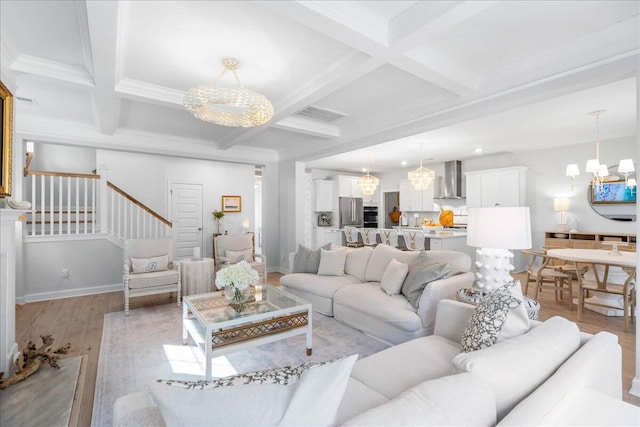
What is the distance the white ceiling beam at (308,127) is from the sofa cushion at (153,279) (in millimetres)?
2599

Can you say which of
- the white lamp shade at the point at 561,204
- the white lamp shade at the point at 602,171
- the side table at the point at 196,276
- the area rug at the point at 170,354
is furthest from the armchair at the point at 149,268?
the white lamp shade at the point at 561,204

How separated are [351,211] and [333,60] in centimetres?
666

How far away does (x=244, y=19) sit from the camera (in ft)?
7.46

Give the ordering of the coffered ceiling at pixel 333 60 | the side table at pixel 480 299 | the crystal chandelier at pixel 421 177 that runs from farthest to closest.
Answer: the crystal chandelier at pixel 421 177 → the side table at pixel 480 299 → the coffered ceiling at pixel 333 60

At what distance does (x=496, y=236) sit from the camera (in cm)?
237

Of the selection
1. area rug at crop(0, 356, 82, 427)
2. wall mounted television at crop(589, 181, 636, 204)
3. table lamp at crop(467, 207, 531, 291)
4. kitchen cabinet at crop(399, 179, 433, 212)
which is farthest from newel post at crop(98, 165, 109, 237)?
wall mounted television at crop(589, 181, 636, 204)

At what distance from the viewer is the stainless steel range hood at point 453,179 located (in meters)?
7.96

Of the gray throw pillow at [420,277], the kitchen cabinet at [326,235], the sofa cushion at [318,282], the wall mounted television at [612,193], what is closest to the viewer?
the gray throw pillow at [420,277]

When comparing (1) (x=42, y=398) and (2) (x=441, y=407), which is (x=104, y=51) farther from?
(2) (x=441, y=407)

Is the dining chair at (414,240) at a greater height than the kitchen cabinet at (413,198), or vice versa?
the kitchen cabinet at (413,198)

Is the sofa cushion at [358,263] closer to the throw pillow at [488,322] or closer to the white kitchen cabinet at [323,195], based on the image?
the throw pillow at [488,322]

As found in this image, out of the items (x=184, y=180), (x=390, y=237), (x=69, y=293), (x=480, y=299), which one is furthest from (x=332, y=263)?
(x=184, y=180)

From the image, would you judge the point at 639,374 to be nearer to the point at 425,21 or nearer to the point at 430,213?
Result: the point at 425,21

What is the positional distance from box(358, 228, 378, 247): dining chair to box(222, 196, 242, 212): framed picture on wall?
303 cm
